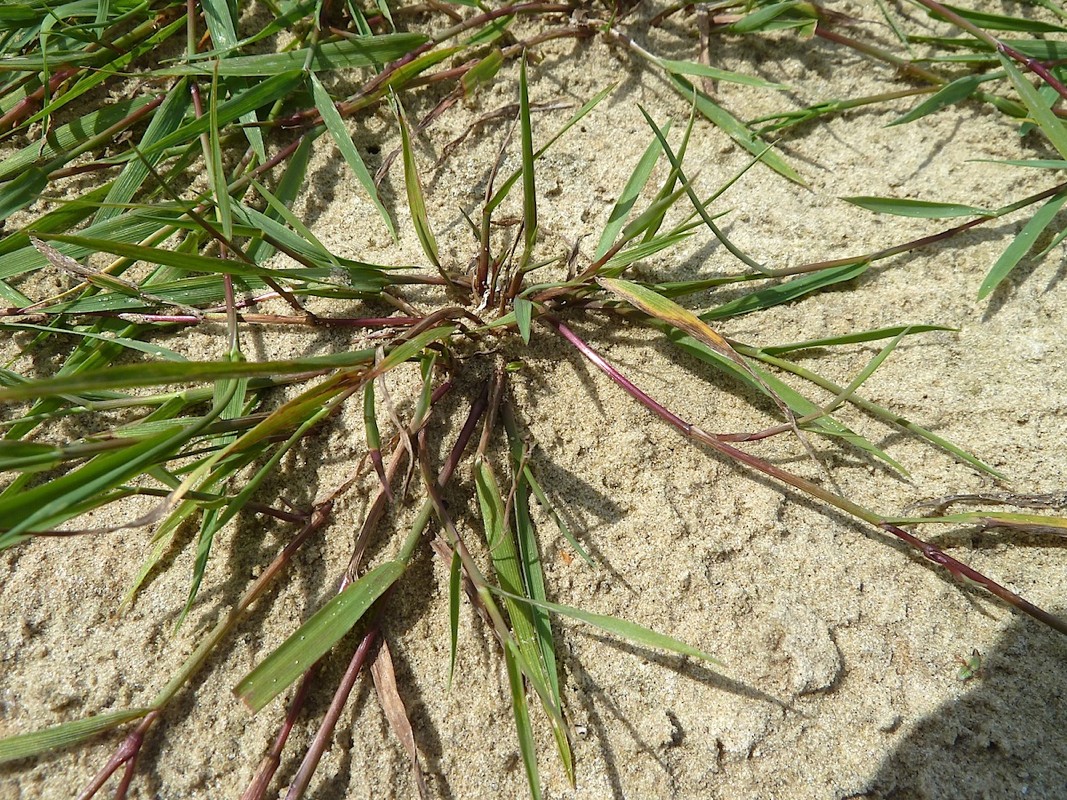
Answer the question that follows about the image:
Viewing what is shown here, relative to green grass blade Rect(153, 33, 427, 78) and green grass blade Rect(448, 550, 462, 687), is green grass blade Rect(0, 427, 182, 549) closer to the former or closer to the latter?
green grass blade Rect(448, 550, 462, 687)

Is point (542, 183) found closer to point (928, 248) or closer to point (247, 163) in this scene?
point (247, 163)

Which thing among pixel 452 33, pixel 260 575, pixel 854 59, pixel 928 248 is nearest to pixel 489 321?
pixel 260 575

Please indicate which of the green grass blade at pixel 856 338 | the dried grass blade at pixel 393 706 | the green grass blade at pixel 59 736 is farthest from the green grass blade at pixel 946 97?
the green grass blade at pixel 59 736

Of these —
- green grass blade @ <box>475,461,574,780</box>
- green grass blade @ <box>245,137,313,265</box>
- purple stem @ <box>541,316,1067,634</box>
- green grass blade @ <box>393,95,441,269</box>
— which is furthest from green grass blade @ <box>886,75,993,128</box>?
green grass blade @ <box>245,137,313,265</box>

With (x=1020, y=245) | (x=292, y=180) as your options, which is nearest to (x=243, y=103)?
(x=292, y=180)

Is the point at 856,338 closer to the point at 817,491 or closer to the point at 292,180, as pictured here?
the point at 817,491

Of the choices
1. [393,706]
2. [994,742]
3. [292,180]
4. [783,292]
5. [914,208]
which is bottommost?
[994,742]
